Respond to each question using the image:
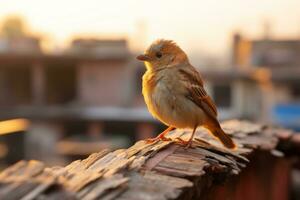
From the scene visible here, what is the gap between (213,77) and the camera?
2236 centimetres

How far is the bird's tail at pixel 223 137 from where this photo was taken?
352cm

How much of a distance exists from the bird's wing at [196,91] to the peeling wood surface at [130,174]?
18.0 inches

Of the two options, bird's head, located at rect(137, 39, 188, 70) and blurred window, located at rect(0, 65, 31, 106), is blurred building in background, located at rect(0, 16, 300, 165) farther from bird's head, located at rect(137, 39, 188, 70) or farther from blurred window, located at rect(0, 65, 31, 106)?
bird's head, located at rect(137, 39, 188, 70)

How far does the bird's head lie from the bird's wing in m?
0.10

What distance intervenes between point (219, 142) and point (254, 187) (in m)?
0.42

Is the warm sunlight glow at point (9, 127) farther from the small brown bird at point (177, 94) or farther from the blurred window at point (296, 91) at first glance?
the blurred window at point (296, 91)

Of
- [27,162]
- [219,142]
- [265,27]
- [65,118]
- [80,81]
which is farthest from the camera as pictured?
[265,27]

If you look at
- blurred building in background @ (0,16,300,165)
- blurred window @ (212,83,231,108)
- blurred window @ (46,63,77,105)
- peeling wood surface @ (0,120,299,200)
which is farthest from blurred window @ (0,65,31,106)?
peeling wood surface @ (0,120,299,200)

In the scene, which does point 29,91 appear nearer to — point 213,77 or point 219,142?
point 213,77

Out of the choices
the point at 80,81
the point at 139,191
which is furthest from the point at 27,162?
the point at 80,81

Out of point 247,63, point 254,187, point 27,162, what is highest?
point 27,162

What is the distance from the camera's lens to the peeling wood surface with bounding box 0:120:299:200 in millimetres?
1893

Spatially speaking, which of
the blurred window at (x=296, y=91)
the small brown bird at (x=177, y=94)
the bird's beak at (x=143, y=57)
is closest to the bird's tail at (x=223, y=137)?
the small brown bird at (x=177, y=94)

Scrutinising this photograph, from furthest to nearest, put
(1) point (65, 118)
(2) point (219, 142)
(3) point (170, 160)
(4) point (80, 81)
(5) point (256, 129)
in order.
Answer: (4) point (80, 81) → (1) point (65, 118) → (5) point (256, 129) → (2) point (219, 142) → (3) point (170, 160)
